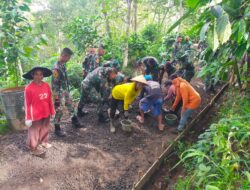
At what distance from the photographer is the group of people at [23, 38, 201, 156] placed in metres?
3.93

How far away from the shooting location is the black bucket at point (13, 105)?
457 centimetres

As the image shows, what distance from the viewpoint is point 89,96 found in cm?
551

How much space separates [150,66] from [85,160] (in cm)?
330

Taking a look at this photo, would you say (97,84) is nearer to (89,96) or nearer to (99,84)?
(99,84)

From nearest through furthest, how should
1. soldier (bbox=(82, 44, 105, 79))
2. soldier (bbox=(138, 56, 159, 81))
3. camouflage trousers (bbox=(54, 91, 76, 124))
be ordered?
camouflage trousers (bbox=(54, 91, 76, 124)), soldier (bbox=(138, 56, 159, 81)), soldier (bbox=(82, 44, 105, 79))

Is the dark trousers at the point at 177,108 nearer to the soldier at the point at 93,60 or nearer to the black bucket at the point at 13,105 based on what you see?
the soldier at the point at 93,60

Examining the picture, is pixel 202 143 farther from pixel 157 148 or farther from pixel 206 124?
pixel 206 124

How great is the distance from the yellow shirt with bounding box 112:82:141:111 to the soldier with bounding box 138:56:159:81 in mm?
1555

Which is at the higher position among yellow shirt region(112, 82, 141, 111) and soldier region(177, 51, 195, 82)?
soldier region(177, 51, 195, 82)

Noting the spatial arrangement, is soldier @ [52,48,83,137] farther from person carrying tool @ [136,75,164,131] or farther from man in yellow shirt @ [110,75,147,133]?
person carrying tool @ [136,75,164,131]

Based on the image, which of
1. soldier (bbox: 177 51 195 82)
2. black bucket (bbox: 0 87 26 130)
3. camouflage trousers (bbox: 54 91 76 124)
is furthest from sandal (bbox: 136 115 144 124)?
black bucket (bbox: 0 87 26 130)

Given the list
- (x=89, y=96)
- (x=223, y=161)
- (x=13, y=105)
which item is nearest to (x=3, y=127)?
(x=13, y=105)

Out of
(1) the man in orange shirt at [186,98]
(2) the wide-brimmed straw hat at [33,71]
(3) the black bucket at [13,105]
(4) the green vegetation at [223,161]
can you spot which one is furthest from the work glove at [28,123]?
(1) the man in orange shirt at [186,98]

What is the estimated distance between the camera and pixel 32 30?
478 centimetres
